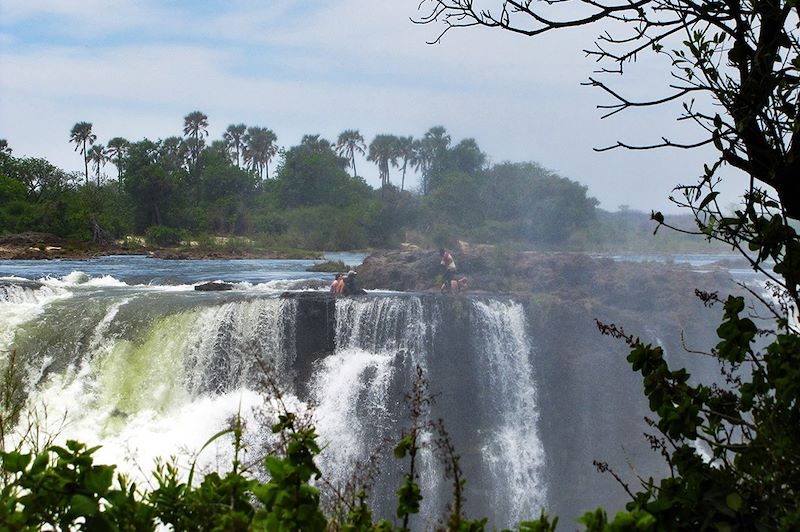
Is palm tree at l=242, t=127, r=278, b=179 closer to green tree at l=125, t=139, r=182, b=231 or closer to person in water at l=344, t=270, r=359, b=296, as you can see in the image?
green tree at l=125, t=139, r=182, b=231

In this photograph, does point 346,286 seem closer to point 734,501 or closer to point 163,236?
point 734,501

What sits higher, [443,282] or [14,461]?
[14,461]

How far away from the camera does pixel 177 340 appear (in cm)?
1207

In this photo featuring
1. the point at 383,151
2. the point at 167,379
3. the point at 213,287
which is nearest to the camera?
the point at 167,379

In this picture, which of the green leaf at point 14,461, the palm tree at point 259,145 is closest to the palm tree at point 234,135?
the palm tree at point 259,145

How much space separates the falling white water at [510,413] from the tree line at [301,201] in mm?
13612

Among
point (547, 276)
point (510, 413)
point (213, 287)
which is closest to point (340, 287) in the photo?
point (213, 287)

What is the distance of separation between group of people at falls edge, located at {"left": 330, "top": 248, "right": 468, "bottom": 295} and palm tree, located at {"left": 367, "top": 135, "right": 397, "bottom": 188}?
3713cm

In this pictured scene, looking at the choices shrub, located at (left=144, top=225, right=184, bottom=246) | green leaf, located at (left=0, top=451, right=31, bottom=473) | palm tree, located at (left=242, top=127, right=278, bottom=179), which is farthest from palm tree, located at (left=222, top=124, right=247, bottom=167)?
green leaf, located at (left=0, top=451, right=31, bottom=473)

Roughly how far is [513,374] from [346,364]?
2.43 metres

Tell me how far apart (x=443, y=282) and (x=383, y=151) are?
A: 3928 cm

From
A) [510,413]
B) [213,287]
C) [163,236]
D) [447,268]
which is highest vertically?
[163,236]

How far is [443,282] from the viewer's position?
15.9 meters

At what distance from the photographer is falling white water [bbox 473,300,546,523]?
1082 centimetres
